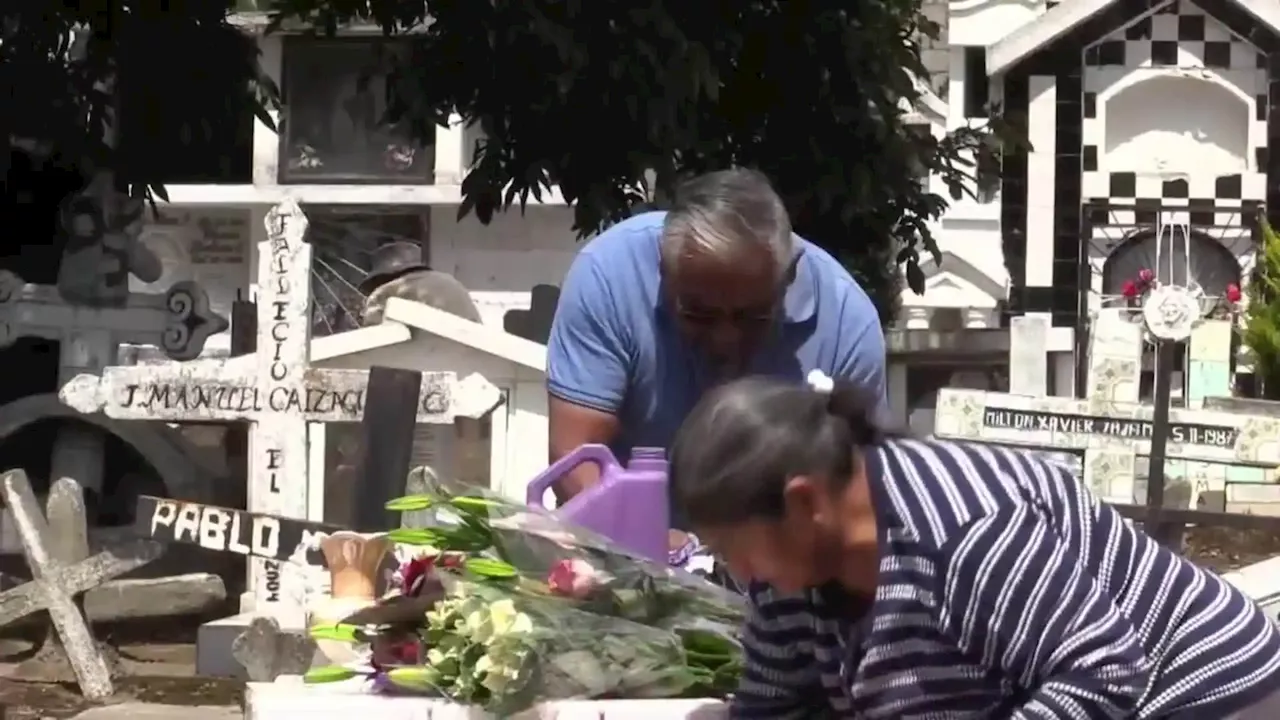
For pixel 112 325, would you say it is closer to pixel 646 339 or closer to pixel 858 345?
pixel 646 339

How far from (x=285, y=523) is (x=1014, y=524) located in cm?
435

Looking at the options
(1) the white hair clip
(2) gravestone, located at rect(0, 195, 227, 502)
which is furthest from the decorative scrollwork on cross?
(1) the white hair clip

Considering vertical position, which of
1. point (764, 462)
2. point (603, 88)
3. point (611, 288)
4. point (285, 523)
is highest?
point (603, 88)

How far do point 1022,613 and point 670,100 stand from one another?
168 inches

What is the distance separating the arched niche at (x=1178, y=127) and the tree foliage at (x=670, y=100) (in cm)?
981

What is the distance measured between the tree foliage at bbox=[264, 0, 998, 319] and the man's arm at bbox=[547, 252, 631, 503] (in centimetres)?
270

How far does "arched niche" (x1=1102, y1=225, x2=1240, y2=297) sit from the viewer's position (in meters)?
16.1

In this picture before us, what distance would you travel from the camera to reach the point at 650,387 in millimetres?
3293

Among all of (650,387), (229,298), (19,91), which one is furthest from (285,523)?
(229,298)

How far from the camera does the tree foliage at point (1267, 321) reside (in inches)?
579

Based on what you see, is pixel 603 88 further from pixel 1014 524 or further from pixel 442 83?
pixel 1014 524

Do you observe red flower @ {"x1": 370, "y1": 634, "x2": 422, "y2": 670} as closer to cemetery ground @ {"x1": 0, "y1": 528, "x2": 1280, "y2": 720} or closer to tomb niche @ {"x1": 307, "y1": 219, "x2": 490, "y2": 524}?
cemetery ground @ {"x1": 0, "y1": 528, "x2": 1280, "y2": 720}

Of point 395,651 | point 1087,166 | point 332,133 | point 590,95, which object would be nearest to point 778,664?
point 395,651

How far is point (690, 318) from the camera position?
3.04 metres
